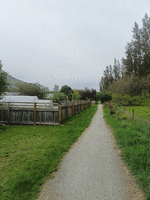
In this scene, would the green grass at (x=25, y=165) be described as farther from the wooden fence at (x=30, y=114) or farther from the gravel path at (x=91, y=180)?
the wooden fence at (x=30, y=114)

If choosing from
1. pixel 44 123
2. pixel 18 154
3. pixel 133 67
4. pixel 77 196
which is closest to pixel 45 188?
pixel 77 196

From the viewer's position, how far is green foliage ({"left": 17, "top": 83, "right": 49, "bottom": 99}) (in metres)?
37.7

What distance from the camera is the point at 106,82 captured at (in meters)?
69.1

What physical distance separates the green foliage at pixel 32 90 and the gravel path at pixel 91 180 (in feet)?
115

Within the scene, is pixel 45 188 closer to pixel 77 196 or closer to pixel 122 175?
pixel 77 196

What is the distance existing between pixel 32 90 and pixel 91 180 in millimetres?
36707

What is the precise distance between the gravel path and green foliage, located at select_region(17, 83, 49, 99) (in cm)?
3502

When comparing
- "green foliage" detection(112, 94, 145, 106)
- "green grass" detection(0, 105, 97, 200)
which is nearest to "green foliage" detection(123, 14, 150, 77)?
"green foliage" detection(112, 94, 145, 106)

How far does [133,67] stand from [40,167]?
31666 mm

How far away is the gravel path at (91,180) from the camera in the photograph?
2637 mm

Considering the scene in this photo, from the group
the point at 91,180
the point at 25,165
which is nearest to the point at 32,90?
the point at 25,165

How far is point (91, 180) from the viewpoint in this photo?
A: 10.3ft

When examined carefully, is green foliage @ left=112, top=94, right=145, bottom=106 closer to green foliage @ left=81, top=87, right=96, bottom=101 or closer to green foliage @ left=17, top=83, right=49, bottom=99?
green foliage @ left=17, top=83, right=49, bottom=99

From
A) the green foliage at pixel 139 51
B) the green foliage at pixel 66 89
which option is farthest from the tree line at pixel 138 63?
the green foliage at pixel 66 89
